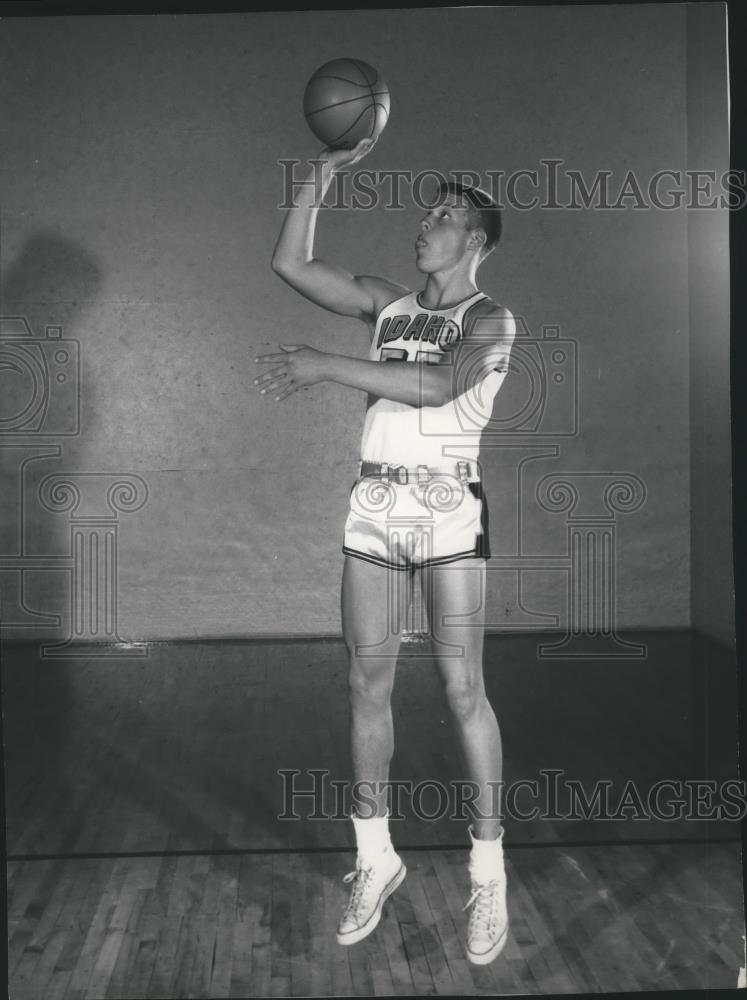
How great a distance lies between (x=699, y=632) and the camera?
4.95 m

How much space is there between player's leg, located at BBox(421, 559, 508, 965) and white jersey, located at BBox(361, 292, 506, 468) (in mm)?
265

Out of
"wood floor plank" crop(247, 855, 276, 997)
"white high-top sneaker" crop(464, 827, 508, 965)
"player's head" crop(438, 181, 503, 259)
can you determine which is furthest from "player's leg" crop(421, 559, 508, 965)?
"player's head" crop(438, 181, 503, 259)

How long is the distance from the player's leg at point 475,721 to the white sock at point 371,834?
0.20m

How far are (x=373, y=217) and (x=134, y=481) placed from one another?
5.37 ft

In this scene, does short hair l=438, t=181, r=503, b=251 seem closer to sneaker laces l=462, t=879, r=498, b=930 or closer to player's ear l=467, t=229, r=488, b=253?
player's ear l=467, t=229, r=488, b=253

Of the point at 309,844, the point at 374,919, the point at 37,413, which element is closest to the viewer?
the point at 374,919

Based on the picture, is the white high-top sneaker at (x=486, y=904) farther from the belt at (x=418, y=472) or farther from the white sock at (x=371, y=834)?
the belt at (x=418, y=472)

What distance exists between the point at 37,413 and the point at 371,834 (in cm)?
314

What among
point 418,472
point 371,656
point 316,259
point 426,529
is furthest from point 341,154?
point 371,656

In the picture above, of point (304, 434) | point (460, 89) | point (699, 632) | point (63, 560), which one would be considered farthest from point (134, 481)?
point (699, 632)

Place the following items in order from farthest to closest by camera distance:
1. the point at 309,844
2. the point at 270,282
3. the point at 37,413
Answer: the point at 270,282
the point at 37,413
the point at 309,844

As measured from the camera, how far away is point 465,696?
2.45 meters

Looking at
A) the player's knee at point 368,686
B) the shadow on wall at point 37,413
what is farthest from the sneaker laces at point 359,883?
the shadow on wall at point 37,413

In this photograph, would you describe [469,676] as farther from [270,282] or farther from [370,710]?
[270,282]
